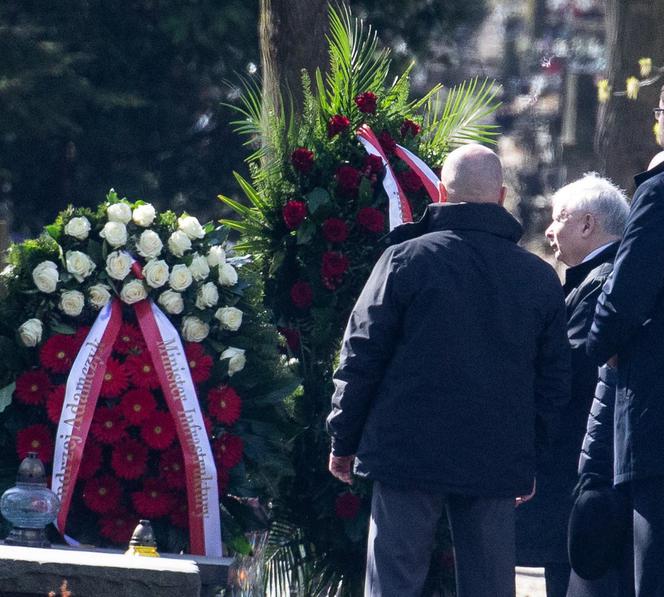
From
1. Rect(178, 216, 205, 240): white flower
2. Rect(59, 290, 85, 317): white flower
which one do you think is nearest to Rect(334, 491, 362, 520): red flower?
Rect(178, 216, 205, 240): white flower

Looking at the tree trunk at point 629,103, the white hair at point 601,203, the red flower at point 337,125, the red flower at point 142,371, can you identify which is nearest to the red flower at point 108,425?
the red flower at point 142,371

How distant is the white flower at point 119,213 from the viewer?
4605mm

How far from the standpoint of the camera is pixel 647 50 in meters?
8.48

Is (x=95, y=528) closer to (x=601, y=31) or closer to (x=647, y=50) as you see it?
(x=647, y=50)

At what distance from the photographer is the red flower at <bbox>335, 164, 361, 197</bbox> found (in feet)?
17.1

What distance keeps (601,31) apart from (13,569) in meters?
21.6

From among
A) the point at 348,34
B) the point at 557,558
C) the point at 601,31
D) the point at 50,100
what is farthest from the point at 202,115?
the point at 601,31

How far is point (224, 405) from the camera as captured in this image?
4605 millimetres

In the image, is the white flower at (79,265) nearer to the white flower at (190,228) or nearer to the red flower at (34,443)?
the white flower at (190,228)

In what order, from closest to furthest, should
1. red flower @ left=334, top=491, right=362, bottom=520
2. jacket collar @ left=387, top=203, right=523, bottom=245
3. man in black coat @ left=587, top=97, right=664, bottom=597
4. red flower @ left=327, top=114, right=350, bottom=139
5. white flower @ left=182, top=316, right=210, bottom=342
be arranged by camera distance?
man in black coat @ left=587, top=97, right=664, bottom=597, jacket collar @ left=387, top=203, right=523, bottom=245, white flower @ left=182, top=316, right=210, bottom=342, red flower @ left=334, top=491, right=362, bottom=520, red flower @ left=327, top=114, right=350, bottom=139

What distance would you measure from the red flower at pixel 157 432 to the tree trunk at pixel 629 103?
4495 mm

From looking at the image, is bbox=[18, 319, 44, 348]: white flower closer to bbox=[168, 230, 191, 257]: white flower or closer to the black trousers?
bbox=[168, 230, 191, 257]: white flower

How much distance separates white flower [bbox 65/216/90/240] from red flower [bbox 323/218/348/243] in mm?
968

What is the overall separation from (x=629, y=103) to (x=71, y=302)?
4.90m
